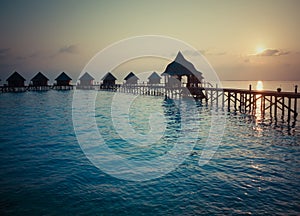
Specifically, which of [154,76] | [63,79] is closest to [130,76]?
[154,76]

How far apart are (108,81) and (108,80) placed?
3.01ft

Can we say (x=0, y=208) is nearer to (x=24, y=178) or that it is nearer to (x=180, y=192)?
(x=24, y=178)

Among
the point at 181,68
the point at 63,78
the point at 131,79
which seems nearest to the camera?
the point at 181,68

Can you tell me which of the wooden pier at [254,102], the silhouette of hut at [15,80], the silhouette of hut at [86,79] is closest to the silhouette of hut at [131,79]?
the wooden pier at [254,102]

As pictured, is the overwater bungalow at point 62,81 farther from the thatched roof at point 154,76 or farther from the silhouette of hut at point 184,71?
the silhouette of hut at point 184,71

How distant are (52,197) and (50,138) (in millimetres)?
7823

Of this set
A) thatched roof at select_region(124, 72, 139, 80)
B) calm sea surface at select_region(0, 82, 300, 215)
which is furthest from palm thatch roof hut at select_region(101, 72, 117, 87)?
calm sea surface at select_region(0, 82, 300, 215)

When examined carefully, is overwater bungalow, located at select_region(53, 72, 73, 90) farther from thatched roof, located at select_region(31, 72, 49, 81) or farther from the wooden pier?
the wooden pier

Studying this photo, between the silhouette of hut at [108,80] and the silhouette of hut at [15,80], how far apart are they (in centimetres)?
2292

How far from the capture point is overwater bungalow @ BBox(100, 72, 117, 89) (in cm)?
6975

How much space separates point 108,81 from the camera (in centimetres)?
7162

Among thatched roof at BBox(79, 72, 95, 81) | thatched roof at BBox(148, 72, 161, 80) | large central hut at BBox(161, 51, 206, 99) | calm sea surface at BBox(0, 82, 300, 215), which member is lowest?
calm sea surface at BBox(0, 82, 300, 215)

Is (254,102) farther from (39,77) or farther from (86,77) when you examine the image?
(86,77)

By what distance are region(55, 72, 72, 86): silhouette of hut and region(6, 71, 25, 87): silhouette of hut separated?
423 inches
